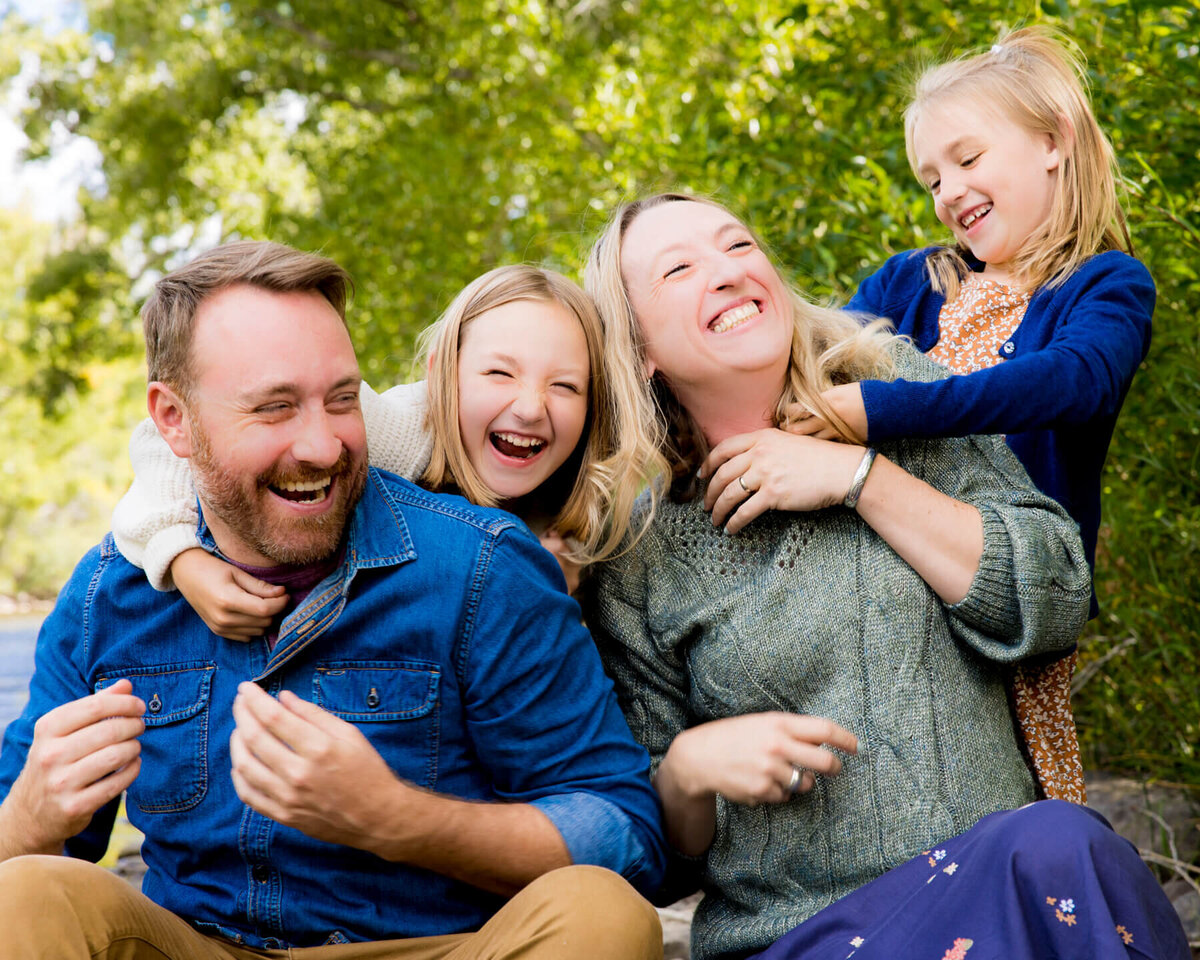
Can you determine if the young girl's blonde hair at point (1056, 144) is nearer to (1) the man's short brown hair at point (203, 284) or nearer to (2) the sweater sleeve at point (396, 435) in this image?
(2) the sweater sleeve at point (396, 435)

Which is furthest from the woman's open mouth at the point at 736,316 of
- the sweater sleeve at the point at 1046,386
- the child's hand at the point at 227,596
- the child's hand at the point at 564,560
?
the child's hand at the point at 227,596

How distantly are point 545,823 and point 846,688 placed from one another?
21.5 inches

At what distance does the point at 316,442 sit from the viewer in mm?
1855

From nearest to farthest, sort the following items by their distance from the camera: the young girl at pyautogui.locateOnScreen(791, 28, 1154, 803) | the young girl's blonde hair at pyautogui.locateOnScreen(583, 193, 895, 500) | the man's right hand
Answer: the man's right hand → the young girl at pyautogui.locateOnScreen(791, 28, 1154, 803) → the young girl's blonde hair at pyautogui.locateOnScreen(583, 193, 895, 500)

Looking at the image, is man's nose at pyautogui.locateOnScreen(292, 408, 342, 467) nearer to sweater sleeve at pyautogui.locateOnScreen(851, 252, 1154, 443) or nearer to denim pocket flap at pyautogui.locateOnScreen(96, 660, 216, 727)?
denim pocket flap at pyautogui.locateOnScreen(96, 660, 216, 727)

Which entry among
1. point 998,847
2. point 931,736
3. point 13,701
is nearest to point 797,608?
point 931,736

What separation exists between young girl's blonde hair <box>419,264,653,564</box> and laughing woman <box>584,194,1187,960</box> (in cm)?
6

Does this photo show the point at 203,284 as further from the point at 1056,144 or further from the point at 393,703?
the point at 1056,144

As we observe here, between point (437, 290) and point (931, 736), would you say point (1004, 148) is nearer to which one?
point (931, 736)

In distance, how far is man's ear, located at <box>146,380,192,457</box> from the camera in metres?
1.97

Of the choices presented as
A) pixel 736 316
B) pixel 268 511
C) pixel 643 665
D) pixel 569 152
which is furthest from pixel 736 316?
pixel 569 152

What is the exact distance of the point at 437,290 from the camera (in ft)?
20.2

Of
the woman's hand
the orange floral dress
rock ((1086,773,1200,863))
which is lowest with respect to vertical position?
rock ((1086,773,1200,863))

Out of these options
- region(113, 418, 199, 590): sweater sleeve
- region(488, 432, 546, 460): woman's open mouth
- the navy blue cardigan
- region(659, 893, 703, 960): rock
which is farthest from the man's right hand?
region(659, 893, 703, 960): rock
